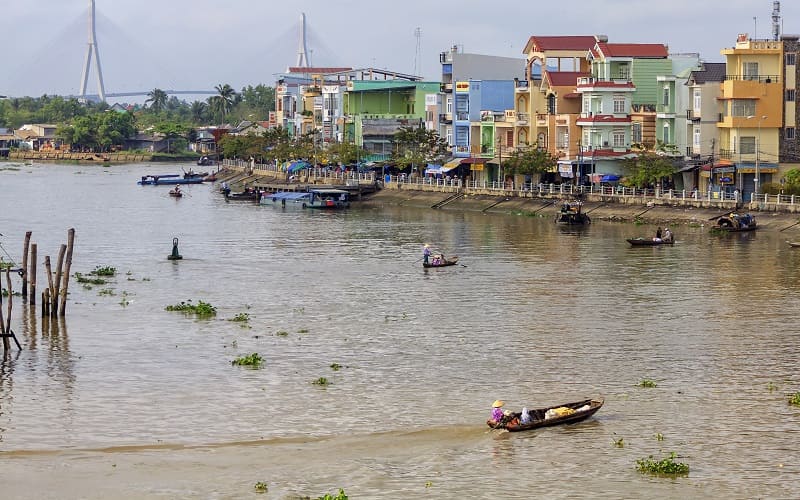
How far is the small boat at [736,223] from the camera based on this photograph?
245 ft

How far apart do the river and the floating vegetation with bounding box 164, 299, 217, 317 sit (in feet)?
2.09

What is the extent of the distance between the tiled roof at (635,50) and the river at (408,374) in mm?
28563

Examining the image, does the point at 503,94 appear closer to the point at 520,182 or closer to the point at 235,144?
the point at 520,182

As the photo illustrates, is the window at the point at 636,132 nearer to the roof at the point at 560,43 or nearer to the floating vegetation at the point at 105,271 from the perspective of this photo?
the roof at the point at 560,43

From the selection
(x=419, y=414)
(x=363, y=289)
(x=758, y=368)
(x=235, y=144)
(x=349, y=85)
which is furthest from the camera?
(x=235, y=144)

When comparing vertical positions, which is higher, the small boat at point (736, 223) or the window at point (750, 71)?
the window at point (750, 71)

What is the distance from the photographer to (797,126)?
86.6 m

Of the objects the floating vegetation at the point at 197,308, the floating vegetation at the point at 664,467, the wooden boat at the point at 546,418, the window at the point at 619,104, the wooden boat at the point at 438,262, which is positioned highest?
the window at the point at 619,104

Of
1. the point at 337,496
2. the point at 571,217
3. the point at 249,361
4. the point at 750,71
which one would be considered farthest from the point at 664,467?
the point at 750,71

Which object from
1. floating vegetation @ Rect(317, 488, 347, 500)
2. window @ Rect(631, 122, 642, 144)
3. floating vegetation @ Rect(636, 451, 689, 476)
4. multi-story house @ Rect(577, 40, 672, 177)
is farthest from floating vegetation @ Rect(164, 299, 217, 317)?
window @ Rect(631, 122, 642, 144)

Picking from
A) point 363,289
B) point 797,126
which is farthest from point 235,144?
point 363,289

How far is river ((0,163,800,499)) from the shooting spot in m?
29.6

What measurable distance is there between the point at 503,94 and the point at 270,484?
87142 millimetres

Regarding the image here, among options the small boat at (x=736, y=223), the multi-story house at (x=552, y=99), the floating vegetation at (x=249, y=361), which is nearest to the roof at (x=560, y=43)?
the multi-story house at (x=552, y=99)
